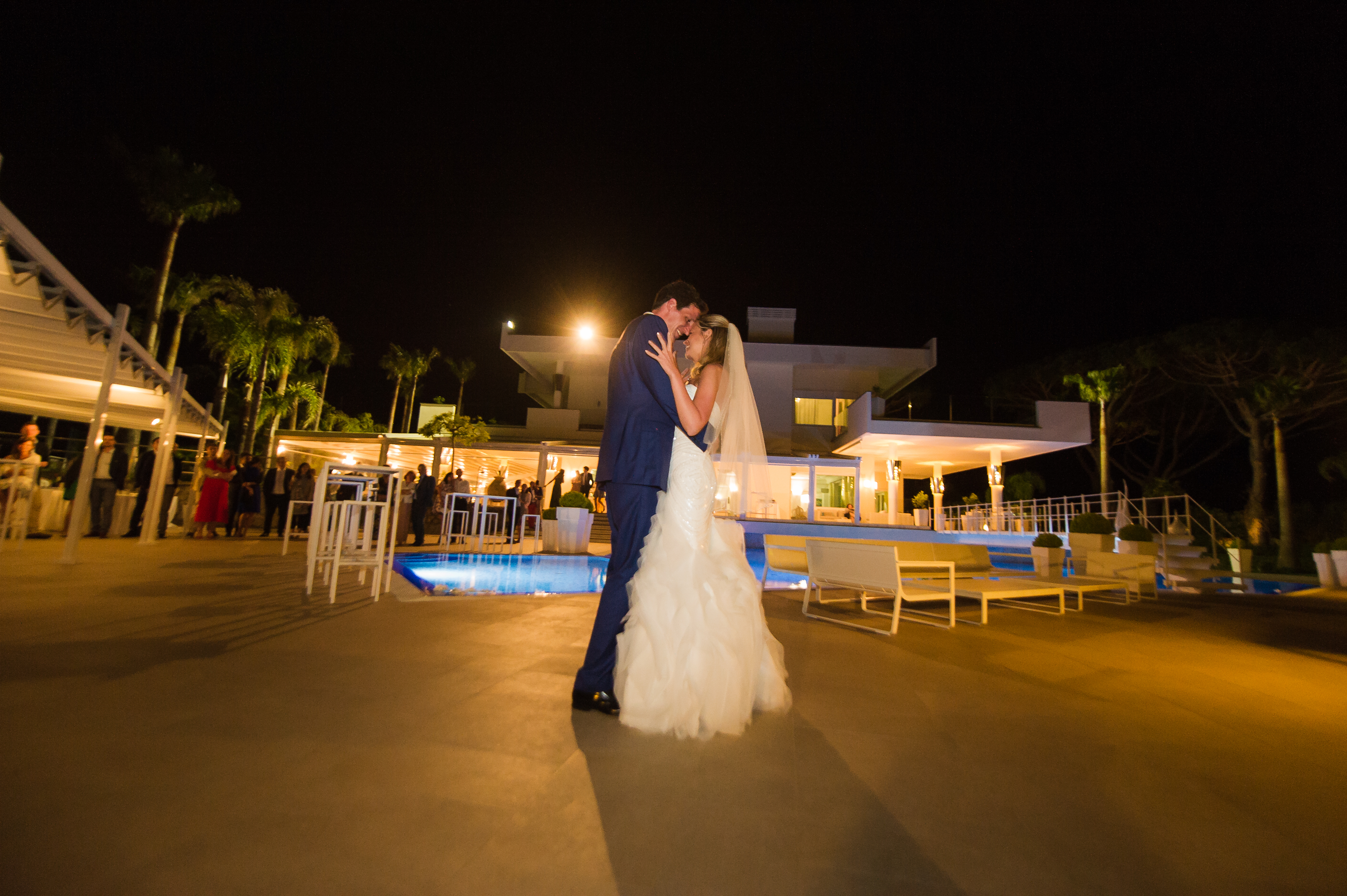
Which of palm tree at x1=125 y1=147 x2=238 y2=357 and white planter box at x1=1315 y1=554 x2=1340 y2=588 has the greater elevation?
palm tree at x1=125 y1=147 x2=238 y2=357

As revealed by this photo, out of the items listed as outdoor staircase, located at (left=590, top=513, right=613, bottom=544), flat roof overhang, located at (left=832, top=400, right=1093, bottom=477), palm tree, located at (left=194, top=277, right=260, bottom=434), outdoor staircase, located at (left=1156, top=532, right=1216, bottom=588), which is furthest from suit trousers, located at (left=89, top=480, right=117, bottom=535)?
flat roof overhang, located at (left=832, top=400, right=1093, bottom=477)

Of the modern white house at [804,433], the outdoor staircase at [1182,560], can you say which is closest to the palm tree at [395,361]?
the modern white house at [804,433]

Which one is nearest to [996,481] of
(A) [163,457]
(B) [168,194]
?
(A) [163,457]

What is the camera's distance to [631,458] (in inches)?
87.7

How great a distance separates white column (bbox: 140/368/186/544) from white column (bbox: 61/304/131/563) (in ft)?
6.54

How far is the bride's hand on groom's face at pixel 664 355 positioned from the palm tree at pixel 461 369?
39.3m

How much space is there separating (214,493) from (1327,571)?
21.0 metres

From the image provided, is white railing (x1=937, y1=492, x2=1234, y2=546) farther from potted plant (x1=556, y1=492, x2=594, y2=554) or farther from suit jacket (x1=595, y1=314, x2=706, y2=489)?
suit jacket (x1=595, y1=314, x2=706, y2=489)

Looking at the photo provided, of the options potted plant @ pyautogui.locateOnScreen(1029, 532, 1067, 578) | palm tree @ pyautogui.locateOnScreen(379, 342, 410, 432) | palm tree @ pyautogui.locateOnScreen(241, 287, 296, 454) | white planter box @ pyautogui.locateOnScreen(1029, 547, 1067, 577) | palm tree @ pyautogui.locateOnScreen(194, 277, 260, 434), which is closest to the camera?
white planter box @ pyautogui.locateOnScreen(1029, 547, 1067, 577)

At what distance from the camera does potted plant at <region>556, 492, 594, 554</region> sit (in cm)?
943

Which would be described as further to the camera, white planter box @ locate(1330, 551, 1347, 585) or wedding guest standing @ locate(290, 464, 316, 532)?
white planter box @ locate(1330, 551, 1347, 585)

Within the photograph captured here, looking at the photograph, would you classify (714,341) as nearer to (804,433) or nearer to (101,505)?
(101,505)

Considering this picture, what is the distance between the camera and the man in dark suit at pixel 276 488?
10.3m

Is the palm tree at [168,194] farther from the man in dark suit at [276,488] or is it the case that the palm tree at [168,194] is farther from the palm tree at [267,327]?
the man in dark suit at [276,488]
